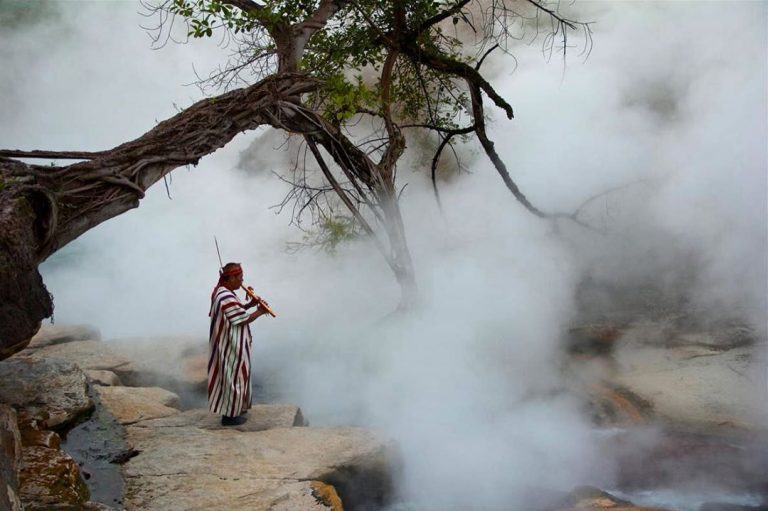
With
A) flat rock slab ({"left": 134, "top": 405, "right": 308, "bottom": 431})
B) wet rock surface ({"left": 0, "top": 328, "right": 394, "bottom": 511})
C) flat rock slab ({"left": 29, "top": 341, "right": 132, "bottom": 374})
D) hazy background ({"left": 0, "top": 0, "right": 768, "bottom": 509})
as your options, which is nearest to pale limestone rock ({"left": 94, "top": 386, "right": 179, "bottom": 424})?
wet rock surface ({"left": 0, "top": 328, "right": 394, "bottom": 511})

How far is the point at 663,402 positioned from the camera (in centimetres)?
542

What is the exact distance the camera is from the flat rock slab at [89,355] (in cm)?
623

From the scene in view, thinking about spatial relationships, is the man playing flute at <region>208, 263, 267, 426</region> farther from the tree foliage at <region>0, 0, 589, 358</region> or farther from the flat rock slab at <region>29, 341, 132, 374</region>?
the flat rock slab at <region>29, 341, 132, 374</region>

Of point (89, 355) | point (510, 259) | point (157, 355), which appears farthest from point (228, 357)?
point (510, 259)

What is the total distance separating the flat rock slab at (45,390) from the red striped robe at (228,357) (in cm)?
80

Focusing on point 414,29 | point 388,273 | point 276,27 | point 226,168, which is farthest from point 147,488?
point 226,168

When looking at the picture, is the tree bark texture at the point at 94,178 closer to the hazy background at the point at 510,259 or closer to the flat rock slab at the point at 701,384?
the hazy background at the point at 510,259

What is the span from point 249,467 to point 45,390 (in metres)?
1.49

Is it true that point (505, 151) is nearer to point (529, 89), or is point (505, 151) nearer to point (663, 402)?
point (529, 89)

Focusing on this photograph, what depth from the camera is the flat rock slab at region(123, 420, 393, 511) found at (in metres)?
3.60

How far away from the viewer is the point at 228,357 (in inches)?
191

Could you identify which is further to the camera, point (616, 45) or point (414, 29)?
point (616, 45)

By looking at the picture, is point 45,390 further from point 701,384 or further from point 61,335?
point 701,384

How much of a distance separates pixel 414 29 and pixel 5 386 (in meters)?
3.99
